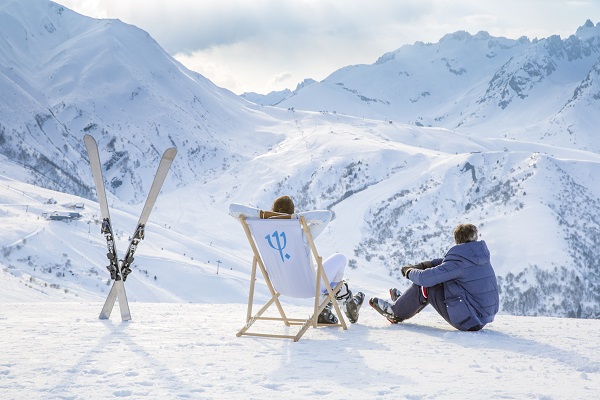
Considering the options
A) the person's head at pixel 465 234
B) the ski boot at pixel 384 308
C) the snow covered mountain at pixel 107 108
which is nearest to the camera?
the person's head at pixel 465 234

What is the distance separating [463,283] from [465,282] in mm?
28

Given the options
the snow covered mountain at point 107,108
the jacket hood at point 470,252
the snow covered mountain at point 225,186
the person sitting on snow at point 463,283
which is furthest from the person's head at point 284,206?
the snow covered mountain at point 107,108

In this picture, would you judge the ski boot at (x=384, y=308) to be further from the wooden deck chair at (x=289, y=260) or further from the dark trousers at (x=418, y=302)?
the wooden deck chair at (x=289, y=260)

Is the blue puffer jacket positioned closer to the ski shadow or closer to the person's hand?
the person's hand

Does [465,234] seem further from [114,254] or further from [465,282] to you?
[114,254]

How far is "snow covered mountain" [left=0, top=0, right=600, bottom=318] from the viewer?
4016cm

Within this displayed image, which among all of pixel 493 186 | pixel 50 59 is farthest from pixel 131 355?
pixel 50 59

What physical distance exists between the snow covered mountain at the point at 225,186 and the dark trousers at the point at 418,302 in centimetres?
1708

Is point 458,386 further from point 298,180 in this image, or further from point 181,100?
point 181,100

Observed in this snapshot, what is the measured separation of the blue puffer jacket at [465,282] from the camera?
7.20 meters

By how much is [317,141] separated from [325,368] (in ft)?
368

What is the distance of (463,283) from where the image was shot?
730 centimetres

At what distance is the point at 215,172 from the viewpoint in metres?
109

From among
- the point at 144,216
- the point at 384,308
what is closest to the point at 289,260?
the point at 384,308
